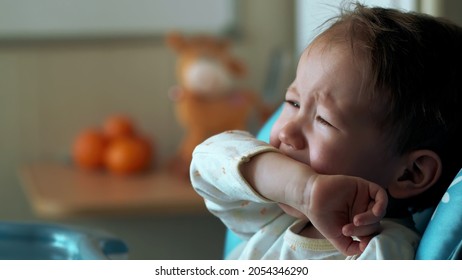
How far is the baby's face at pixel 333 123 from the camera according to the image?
2.65 ft

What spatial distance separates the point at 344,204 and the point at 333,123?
110 mm

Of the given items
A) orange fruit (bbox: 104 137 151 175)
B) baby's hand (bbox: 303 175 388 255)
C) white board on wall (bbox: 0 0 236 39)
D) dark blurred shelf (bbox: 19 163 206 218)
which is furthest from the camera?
white board on wall (bbox: 0 0 236 39)

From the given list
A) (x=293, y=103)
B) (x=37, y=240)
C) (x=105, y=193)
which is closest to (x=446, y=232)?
→ (x=293, y=103)

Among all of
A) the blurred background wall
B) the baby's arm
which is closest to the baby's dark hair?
the baby's arm

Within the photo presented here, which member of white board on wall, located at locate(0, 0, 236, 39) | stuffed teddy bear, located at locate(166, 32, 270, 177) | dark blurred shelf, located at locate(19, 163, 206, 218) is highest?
white board on wall, located at locate(0, 0, 236, 39)

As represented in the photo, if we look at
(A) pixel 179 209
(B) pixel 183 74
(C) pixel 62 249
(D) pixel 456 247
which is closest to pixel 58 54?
(B) pixel 183 74

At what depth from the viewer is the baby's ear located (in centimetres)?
85

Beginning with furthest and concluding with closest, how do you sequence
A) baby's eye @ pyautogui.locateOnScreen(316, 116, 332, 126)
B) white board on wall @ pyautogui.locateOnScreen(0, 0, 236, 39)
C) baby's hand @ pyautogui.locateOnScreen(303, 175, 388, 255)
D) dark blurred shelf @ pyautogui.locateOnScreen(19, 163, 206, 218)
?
white board on wall @ pyautogui.locateOnScreen(0, 0, 236, 39) < dark blurred shelf @ pyautogui.locateOnScreen(19, 163, 206, 218) < baby's eye @ pyautogui.locateOnScreen(316, 116, 332, 126) < baby's hand @ pyautogui.locateOnScreen(303, 175, 388, 255)

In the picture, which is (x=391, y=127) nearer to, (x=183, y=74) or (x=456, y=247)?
(x=456, y=247)

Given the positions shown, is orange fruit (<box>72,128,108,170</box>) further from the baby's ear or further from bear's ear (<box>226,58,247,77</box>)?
the baby's ear

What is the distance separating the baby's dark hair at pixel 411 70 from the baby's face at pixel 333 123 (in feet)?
0.05

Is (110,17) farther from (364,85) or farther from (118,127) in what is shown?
(364,85)

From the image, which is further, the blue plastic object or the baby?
the blue plastic object

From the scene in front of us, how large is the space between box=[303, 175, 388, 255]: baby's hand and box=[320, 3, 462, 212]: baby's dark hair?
0.40ft
